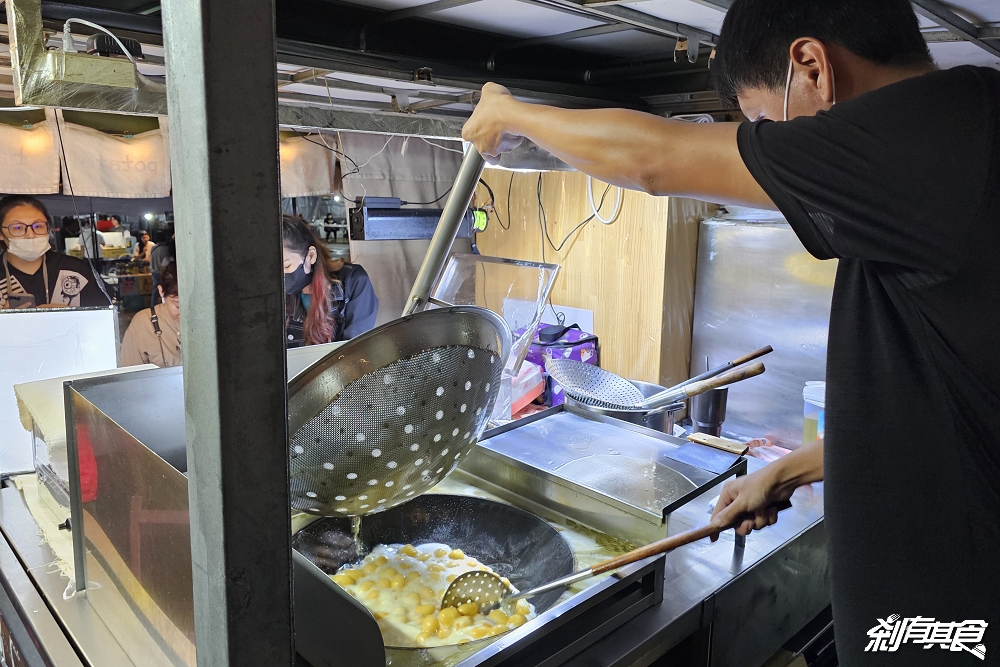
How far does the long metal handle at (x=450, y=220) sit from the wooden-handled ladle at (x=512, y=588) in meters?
0.50

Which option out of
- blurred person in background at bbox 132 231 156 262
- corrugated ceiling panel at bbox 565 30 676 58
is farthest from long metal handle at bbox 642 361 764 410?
blurred person in background at bbox 132 231 156 262

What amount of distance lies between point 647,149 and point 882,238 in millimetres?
275

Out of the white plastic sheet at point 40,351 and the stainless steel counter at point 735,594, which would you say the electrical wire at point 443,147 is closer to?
the white plastic sheet at point 40,351

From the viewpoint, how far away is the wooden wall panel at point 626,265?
3.71m

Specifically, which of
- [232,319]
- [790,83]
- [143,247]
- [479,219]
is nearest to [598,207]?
[479,219]

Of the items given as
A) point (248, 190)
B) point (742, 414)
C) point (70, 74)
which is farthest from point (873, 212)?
point (742, 414)

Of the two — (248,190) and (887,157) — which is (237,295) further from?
(887,157)

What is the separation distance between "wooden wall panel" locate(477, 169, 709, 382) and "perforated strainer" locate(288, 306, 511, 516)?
112 inches

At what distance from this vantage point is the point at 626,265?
153 inches

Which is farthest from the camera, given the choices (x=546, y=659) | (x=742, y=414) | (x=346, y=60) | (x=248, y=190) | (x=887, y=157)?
(x=742, y=414)

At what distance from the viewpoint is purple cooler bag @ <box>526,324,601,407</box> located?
11.6 ft

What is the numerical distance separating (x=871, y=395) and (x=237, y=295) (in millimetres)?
773

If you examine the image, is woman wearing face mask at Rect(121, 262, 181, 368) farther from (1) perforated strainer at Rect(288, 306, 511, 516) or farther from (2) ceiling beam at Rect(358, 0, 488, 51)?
(1) perforated strainer at Rect(288, 306, 511, 516)

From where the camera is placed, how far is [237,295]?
54 centimetres
